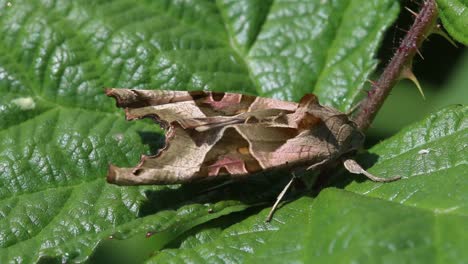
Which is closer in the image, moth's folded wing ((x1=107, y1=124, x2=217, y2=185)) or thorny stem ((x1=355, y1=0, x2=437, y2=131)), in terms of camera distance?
moth's folded wing ((x1=107, y1=124, x2=217, y2=185))

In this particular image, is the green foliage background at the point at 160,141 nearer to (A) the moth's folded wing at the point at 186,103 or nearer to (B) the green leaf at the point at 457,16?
(B) the green leaf at the point at 457,16

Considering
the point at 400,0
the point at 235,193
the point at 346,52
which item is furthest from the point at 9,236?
the point at 400,0

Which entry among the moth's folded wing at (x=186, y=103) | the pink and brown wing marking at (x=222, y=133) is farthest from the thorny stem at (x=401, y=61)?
the moth's folded wing at (x=186, y=103)

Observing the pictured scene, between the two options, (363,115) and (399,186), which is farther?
(363,115)

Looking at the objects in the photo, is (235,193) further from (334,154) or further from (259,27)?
(259,27)

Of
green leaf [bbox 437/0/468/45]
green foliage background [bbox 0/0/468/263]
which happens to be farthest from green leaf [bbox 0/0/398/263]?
green leaf [bbox 437/0/468/45]

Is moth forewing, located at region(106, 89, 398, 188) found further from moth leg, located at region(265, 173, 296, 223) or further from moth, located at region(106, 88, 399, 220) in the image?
moth leg, located at region(265, 173, 296, 223)
